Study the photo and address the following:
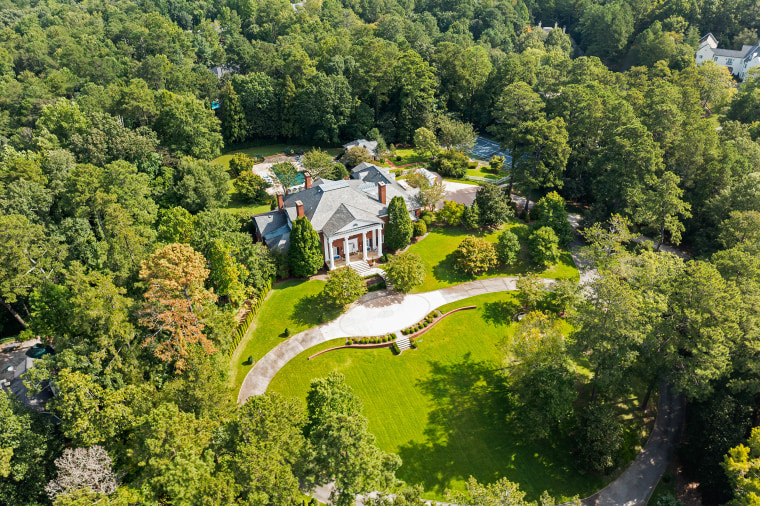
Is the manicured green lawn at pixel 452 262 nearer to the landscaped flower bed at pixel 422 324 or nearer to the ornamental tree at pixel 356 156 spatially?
the landscaped flower bed at pixel 422 324

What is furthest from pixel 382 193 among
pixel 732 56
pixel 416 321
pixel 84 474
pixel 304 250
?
pixel 732 56

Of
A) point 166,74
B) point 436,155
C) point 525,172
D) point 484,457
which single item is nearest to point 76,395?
point 484,457

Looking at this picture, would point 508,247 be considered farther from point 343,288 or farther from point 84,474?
point 84,474

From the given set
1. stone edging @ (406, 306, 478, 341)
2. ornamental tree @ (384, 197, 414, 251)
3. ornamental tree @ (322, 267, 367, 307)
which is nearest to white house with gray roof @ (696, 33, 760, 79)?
ornamental tree @ (384, 197, 414, 251)

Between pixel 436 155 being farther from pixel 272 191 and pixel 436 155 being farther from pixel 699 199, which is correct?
pixel 699 199

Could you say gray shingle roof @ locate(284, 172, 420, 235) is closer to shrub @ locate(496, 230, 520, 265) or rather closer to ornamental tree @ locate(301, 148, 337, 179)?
ornamental tree @ locate(301, 148, 337, 179)
